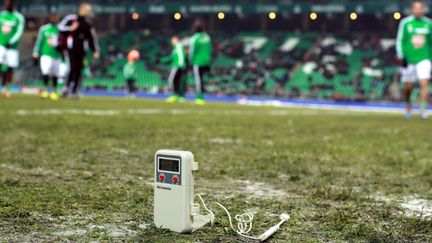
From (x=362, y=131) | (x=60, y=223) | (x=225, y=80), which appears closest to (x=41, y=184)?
(x=60, y=223)

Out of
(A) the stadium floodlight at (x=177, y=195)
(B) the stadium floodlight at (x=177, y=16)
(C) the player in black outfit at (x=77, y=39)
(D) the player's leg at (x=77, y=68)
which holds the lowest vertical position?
(A) the stadium floodlight at (x=177, y=195)

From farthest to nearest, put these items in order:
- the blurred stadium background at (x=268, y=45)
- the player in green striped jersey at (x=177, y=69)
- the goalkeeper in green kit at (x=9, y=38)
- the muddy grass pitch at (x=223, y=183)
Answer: the blurred stadium background at (x=268, y=45) < the player in green striped jersey at (x=177, y=69) < the goalkeeper in green kit at (x=9, y=38) < the muddy grass pitch at (x=223, y=183)

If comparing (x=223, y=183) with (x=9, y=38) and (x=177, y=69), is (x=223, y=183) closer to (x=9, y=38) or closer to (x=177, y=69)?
(x=9, y=38)

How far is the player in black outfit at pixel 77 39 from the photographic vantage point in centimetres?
1156

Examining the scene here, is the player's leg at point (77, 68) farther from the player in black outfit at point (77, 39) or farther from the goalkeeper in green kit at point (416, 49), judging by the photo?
the goalkeeper in green kit at point (416, 49)

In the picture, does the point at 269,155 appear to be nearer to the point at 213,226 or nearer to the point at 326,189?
the point at 326,189

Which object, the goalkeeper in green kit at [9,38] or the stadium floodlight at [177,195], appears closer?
the stadium floodlight at [177,195]

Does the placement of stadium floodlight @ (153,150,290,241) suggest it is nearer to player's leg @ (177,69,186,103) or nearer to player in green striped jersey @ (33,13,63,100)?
player in green striped jersey @ (33,13,63,100)

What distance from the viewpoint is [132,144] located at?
4520 millimetres

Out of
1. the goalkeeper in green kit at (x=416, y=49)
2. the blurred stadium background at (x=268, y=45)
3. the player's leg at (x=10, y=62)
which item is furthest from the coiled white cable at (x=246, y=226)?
the blurred stadium background at (x=268, y=45)

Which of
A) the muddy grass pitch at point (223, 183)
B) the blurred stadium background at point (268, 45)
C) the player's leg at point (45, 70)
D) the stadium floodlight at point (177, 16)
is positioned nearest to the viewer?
the muddy grass pitch at point (223, 183)

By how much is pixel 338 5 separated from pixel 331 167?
74.9ft

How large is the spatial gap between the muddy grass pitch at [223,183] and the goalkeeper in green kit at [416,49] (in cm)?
414

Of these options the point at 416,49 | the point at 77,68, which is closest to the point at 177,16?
the point at 77,68
